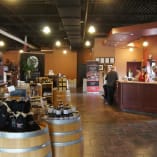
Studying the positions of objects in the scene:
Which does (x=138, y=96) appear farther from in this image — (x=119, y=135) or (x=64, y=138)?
(x=64, y=138)

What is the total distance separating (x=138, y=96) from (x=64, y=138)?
5.78 metres

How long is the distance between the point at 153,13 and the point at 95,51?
21.9 feet

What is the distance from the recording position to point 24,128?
2.34 metres

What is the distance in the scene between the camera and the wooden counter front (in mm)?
7895

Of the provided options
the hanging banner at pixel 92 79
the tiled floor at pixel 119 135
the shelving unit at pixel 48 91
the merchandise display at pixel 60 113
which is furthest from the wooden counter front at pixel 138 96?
the hanging banner at pixel 92 79

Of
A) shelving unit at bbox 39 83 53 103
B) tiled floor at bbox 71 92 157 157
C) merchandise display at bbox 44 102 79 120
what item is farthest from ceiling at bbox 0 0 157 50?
merchandise display at bbox 44 102 79 120

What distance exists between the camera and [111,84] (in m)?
10.1

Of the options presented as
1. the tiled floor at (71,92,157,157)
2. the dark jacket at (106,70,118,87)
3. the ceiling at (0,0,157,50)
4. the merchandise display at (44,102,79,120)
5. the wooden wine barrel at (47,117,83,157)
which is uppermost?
the ceiling at (0,0,157,50)

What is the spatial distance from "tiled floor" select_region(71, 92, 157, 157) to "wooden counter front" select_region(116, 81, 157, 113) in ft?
1.63

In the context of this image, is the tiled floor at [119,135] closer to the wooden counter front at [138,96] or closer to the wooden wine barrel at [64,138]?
the wooden counter front at [138,96]

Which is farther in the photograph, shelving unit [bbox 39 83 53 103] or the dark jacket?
the dark jacket

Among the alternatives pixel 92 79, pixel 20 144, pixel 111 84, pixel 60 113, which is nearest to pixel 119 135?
pixel 60 113

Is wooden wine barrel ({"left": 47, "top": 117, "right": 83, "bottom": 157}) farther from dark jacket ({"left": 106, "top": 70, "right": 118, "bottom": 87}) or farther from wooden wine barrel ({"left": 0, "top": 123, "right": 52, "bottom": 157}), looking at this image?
dark jacket ({"left": 106, "top": 70, "right": 118, "bottom": 87})

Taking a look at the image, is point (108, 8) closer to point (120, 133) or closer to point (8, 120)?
point (120, 133)
